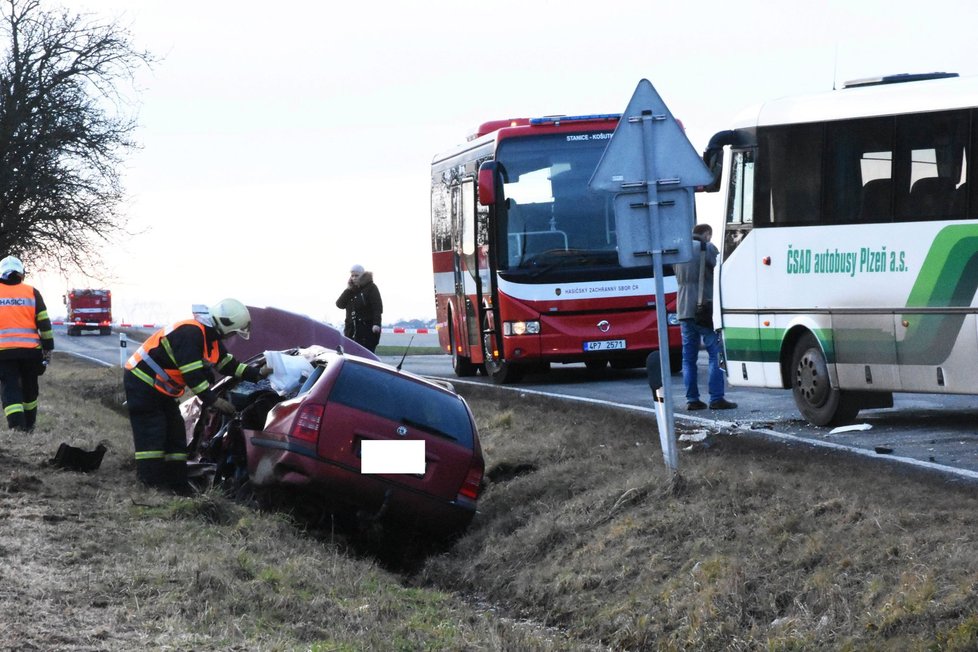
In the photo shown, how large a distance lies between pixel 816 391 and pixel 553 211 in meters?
6.98

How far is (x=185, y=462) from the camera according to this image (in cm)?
1263

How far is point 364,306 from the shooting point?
66.3ft

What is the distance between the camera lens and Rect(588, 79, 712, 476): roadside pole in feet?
34.5

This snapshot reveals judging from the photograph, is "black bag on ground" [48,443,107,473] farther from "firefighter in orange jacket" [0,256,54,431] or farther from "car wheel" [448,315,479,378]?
"car wheel" [448,315,479,378]

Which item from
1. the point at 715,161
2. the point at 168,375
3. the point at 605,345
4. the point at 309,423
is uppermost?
the point at 715,161

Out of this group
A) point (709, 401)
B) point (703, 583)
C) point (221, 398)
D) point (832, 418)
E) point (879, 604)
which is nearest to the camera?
point (879, 604)

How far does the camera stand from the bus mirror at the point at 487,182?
20.3 m

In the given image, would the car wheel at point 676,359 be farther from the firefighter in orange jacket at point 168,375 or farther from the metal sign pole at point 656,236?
the metal sign pole at point 656,236

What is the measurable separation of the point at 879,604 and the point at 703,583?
1.32m

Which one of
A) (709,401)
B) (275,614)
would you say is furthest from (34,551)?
(709,401)

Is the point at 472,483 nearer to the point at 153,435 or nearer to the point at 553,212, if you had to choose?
the point at 153,435

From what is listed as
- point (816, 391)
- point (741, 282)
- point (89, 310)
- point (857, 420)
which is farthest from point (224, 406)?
point (89, 310)

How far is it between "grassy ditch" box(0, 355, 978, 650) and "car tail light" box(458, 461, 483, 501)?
1.33 feet

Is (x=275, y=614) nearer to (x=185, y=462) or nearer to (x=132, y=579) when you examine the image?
(x=132, y=579)
